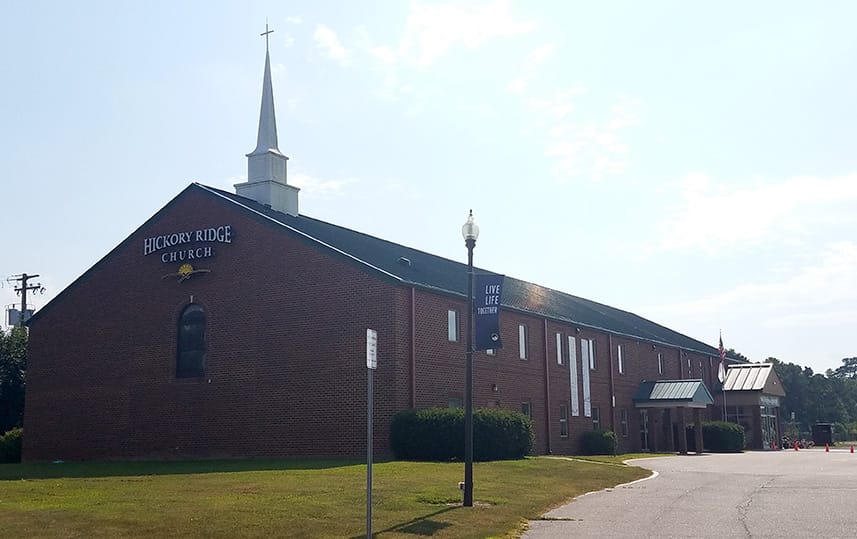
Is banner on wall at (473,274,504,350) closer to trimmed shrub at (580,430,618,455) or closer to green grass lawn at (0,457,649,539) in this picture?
green grass lawn at (0,457,649,539)

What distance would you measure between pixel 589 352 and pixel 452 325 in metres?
14.3

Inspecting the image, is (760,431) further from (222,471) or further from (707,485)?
(222,471)

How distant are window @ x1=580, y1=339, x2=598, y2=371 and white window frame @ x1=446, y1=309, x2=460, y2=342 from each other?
510 inches

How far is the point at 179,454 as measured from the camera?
3369 cm

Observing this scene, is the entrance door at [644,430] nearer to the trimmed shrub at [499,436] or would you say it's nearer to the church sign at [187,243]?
the trimmed shrub at [499,436]

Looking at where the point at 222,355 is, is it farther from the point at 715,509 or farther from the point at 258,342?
the point at 715,509

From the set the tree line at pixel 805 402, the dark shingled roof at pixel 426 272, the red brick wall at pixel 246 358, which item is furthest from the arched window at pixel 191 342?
the tree line at pixel 805 402

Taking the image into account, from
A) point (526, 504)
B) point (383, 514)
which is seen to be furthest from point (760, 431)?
point (383, 514)

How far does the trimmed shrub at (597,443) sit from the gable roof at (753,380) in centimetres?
2008

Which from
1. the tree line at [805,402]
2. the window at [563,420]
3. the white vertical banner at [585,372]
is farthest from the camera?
the tree line at [805,402]

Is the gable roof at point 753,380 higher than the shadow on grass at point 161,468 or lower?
higher

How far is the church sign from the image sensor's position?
114ft

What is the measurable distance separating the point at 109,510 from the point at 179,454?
18.0 meters

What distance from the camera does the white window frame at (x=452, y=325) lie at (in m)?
34.1
